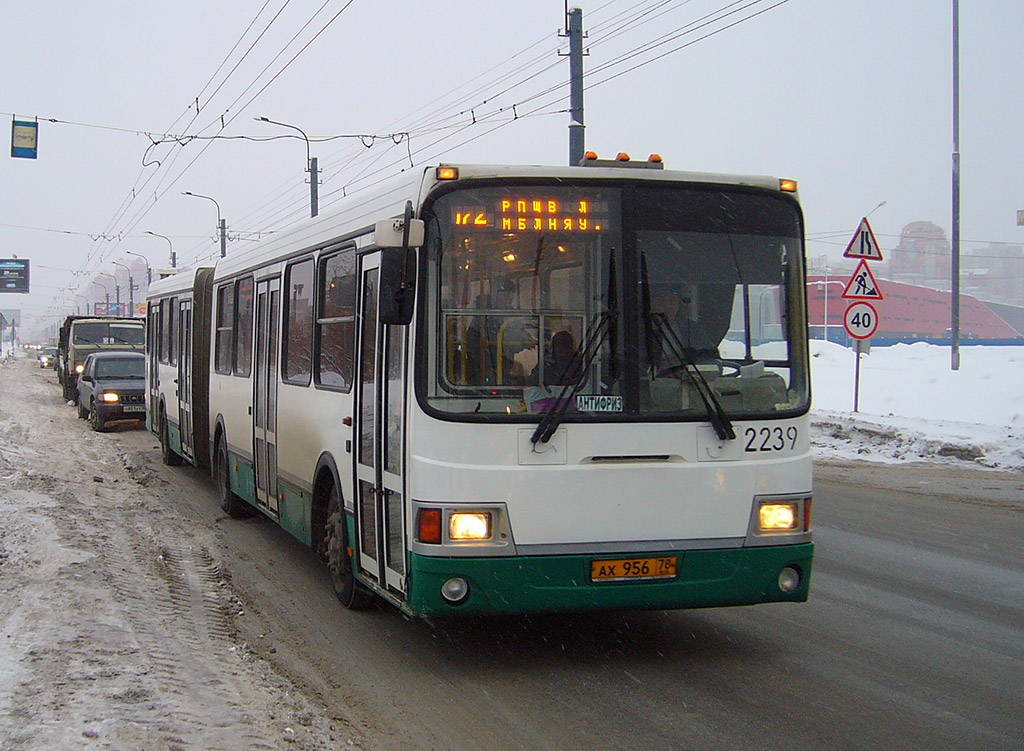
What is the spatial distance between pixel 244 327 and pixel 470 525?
5924 millimetres

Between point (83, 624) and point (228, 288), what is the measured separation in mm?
5826

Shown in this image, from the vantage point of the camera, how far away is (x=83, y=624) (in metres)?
6.64

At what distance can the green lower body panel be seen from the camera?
575 centimetres

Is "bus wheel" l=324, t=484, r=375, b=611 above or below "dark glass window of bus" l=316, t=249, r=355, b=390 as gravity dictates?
below

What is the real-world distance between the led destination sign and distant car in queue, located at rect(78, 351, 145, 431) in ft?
63.3

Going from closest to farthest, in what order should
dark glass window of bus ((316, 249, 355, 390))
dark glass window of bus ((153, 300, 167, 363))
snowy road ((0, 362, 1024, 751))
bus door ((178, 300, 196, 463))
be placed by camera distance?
snowy road ((0, 362, 1024, 751)) → dark glass window of bus ((316, 249, 355, 390)) → bus door ((178, 300, 196, 463)) → dark glass window of bus ((153, 300, 167, 363))

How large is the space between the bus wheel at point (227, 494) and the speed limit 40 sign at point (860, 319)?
9662 millimetres

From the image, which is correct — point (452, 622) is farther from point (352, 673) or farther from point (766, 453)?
point (766, 453)

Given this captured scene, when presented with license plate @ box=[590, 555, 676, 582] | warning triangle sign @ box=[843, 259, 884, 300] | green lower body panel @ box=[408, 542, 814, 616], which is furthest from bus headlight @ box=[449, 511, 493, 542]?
warning triangle sign @ box=[843, 259, 884, 300]

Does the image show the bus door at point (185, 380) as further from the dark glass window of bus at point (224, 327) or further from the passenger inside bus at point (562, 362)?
the passenger inside bus at point (562, 362)

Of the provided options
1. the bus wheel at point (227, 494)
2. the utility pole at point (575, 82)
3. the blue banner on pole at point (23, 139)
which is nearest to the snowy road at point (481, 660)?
the bus wheel at point (227, 494)

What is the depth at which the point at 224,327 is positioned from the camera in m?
12.1

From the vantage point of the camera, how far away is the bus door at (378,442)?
20.3 feet

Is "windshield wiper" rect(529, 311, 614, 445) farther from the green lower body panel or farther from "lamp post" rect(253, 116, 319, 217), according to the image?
"lamp post" rect(253, 116, 319, 217)
